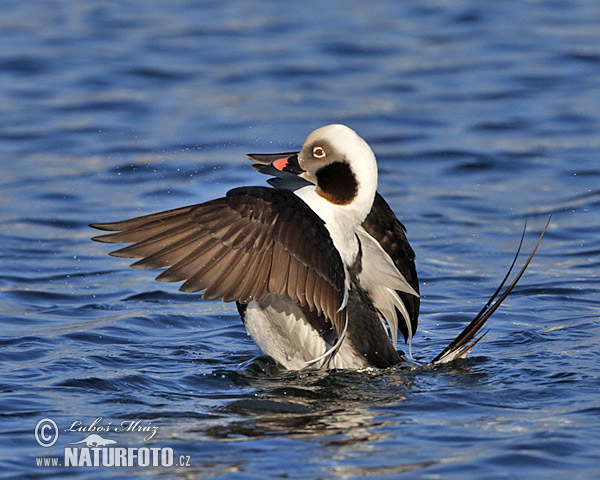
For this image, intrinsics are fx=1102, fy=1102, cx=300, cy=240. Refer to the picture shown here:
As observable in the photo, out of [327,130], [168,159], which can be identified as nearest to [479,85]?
[168,159]

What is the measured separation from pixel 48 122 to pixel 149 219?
6.53 meters

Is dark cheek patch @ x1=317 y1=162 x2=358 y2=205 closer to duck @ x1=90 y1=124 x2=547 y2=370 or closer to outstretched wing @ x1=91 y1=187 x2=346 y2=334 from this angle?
duck @ x1=90 y1=124 x2=547 y2=370

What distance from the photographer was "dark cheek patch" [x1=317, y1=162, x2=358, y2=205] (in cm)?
499

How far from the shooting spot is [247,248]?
461 cm

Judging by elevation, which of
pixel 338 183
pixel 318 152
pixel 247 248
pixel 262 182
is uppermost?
→ pixel 318 152

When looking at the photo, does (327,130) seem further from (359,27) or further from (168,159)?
(359,27)

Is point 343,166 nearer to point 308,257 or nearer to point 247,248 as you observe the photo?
point 308,257

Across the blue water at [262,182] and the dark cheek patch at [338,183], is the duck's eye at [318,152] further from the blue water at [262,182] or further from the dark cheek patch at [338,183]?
the blue water at [262,182]

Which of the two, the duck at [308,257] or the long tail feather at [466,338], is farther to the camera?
the long tail feather at [466,338]

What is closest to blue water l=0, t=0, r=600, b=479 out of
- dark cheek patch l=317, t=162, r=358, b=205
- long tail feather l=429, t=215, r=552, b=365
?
long tail feather l=429, t=215, r=552, b=365

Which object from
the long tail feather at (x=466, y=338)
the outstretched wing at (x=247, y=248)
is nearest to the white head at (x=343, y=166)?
the outstretched wing at (x=247, y=248)

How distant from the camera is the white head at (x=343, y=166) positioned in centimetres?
495

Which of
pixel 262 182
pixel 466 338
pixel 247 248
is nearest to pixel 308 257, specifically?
pixel 247 248

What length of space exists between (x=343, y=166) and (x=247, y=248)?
68 cm
